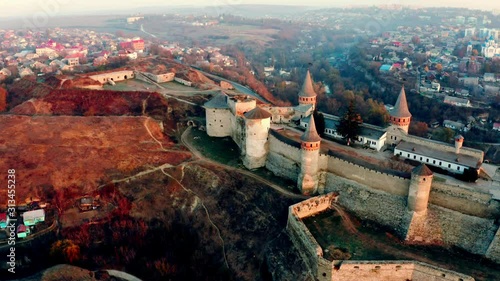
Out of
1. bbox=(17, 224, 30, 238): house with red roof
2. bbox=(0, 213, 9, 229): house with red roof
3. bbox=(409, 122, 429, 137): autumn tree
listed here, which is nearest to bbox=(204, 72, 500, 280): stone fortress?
bbox=(17, 224, 30, 238): house with red roof

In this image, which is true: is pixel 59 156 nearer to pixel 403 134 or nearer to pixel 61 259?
pixel 61 259

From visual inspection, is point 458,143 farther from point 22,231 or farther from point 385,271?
point 22,231

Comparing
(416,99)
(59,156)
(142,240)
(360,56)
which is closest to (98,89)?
→ (59,156)

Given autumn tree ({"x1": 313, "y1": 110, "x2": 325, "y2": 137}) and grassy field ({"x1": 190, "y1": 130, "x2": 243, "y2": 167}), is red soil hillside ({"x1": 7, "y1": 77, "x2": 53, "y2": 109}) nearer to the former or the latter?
grassy field ({"x1": 190, "y1": 130, "x2": 243, "y2": 167})

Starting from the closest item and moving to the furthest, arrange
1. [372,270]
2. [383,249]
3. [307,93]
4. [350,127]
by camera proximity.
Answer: [372,270] < [383,249] < [350,127] < [307,93]

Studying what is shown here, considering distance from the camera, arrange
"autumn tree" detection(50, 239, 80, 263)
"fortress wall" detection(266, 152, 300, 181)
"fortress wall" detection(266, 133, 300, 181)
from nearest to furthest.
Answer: "autumn tree" detection(50, 239, 80, 263) → "fortress wall" detection(266, 133, 300, 181) → "fortress wall" detection(266, 152, 300, 181)

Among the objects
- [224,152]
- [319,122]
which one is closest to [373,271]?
[319,122]

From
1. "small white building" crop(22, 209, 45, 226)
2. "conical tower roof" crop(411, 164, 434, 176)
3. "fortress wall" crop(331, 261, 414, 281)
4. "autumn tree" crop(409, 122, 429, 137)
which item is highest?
"conical tower roof" crop(411, 164, 434, 176)
